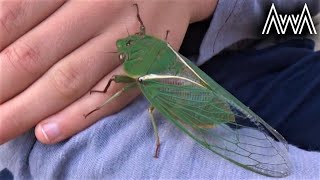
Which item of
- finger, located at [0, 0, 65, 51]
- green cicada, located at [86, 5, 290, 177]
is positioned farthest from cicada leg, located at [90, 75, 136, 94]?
finger, located at [0, 0, 65, 51]

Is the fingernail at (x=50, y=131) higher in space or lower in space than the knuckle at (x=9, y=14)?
lower

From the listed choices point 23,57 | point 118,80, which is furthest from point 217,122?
point 23,57

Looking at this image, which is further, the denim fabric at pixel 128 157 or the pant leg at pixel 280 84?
the pant leg at pixel 280 84

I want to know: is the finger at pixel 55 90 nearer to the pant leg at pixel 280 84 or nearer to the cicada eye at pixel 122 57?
the cicada eye at pixel 122 57

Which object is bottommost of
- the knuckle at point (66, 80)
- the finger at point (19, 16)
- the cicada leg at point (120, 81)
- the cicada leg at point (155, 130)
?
the cicada leg at point (155, 130)

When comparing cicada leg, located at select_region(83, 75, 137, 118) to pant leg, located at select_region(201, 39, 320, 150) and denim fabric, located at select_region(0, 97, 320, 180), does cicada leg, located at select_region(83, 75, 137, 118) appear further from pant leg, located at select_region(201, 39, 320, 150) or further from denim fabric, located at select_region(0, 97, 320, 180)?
pant leg, located at select_region(201, 39, 320, 150)

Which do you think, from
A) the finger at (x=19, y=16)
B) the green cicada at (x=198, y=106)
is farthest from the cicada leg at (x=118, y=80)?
the finger at (x=19, y=16)

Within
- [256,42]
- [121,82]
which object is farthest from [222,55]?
[121,82]
